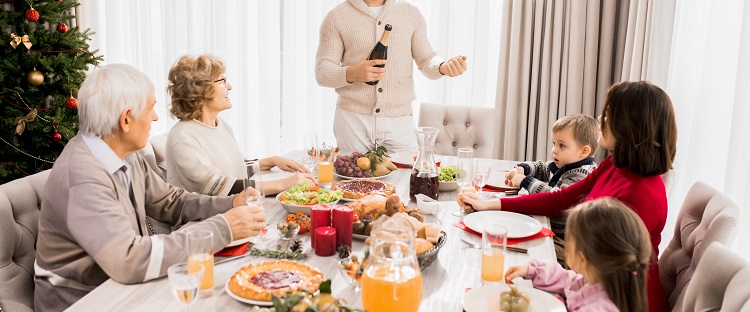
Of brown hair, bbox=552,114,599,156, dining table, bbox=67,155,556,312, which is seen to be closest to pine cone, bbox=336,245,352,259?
dining table, bbox=67,155,556,312

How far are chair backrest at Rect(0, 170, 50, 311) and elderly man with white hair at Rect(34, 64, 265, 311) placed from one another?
9 cm

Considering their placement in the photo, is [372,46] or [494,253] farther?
[372,46]

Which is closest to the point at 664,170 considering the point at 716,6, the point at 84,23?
the point at 716,6

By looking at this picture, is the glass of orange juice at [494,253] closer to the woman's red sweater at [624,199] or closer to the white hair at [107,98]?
the woman's red sweater at [624,199]

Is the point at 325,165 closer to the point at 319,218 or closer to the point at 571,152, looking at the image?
the point at 319,218

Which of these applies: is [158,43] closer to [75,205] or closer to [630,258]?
[75,205]

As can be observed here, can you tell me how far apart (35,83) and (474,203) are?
280cm

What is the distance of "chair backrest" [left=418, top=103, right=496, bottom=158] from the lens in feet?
10.8

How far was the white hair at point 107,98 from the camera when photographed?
5.14 ft

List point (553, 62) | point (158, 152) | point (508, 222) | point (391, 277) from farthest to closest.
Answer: point (553, 62), point (158, 152), point (508, 222), point (391, 277)

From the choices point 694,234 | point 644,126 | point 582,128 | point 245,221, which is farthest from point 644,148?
point 245,221

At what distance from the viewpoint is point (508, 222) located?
189 centimetres

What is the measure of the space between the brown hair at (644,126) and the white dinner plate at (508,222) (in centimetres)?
33

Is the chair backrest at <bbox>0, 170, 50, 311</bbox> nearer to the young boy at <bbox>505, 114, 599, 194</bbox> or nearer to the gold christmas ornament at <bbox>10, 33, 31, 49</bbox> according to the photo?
the young boy at <bbox>505, 114, 599, 194</bbox>
